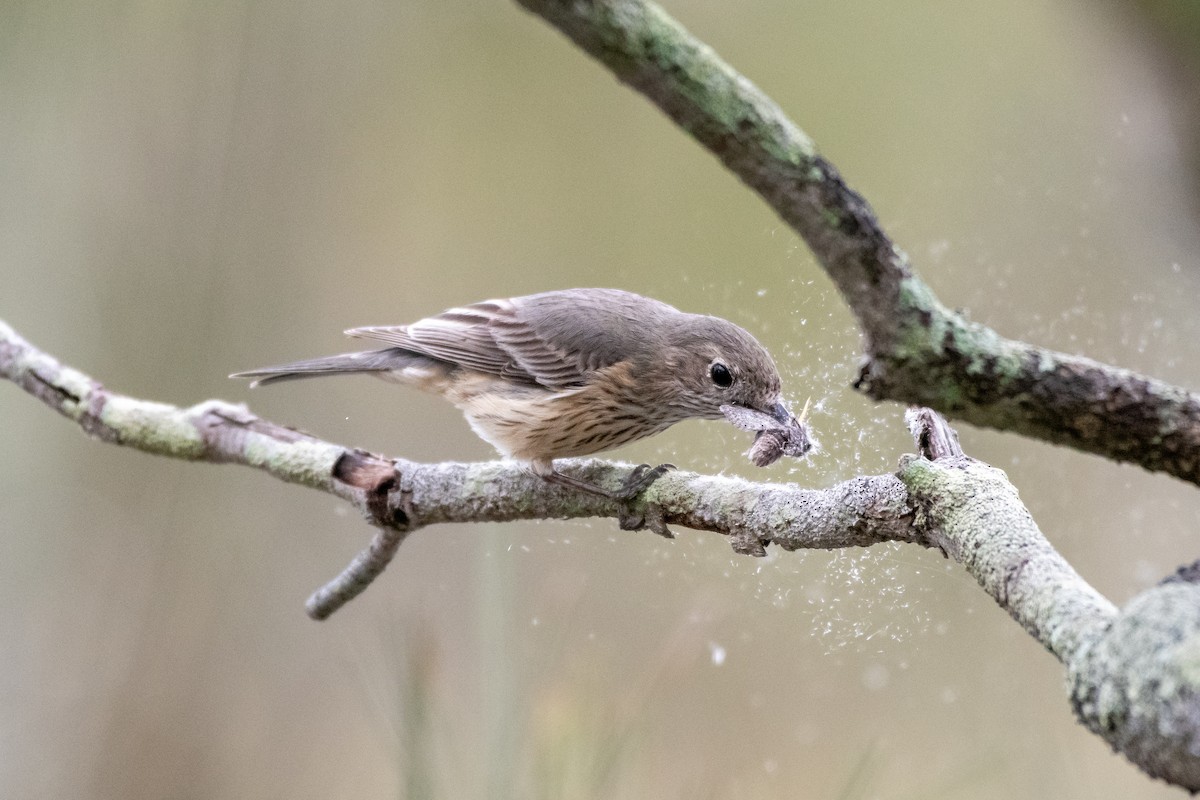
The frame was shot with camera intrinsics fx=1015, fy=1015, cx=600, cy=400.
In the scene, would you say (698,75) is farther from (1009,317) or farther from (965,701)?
(965,701)

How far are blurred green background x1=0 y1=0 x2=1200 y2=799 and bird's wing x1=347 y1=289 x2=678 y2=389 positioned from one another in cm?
40

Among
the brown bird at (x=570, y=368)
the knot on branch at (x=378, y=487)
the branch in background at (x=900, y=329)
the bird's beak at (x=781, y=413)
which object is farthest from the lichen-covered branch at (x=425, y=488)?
the branch in background at (x=900, y=329)

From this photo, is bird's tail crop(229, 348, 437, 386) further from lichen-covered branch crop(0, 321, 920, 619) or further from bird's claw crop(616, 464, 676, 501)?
bird's claw crop(616, 464, 676, 501)

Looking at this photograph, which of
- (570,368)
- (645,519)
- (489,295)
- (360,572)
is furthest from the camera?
(489,295)

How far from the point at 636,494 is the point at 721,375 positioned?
52 cm

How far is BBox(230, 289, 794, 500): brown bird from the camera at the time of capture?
2.66 metres

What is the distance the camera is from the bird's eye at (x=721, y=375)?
264cm

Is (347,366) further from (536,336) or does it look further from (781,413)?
(781,413)

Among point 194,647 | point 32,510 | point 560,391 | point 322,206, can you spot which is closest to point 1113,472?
point 560,391

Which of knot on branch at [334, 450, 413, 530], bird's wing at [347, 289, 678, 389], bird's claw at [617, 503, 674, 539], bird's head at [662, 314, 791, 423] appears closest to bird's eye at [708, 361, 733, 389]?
bird's head at [662, 314, 791, 423]

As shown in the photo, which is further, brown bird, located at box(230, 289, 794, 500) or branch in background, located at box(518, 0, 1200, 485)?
brown bird, located at box(230, 289, 794, 500)

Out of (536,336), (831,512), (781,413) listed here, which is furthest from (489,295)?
(831,512)

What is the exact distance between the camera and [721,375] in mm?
2658

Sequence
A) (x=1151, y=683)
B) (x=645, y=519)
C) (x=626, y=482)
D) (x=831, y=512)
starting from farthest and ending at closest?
(x=626, y=482) < (x=645, y=519) < (x=831, y=512) < (x=1151, y=683)
